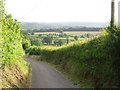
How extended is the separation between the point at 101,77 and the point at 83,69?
23.9 feet

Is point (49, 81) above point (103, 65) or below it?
below

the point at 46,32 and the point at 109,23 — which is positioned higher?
the point at 109,23

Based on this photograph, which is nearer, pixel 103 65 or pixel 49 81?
pixel 103 65

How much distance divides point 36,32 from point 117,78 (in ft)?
354

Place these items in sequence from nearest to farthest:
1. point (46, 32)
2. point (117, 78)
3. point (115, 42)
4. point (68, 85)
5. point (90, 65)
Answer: point (117, 78) < point (115, 42) < point (68, 85) < point (90, 65) < point (46, 32)

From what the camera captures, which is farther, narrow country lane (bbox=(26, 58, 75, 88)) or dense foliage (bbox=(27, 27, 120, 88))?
narrow country lane (bbox=(26, 58, 75, 88))

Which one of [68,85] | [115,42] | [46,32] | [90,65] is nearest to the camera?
[115,42]

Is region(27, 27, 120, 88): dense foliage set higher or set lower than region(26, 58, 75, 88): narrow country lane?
higher

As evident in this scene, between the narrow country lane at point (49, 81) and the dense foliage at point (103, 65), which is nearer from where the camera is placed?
the dense foliage at point (103, 65)

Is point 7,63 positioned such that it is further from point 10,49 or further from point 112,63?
point 112,63

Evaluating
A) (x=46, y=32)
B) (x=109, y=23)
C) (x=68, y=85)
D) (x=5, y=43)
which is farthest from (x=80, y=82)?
(x=46, y=32)

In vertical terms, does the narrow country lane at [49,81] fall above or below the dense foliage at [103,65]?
below

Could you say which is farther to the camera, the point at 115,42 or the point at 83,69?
the point at 83,69

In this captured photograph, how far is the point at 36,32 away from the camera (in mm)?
126625
